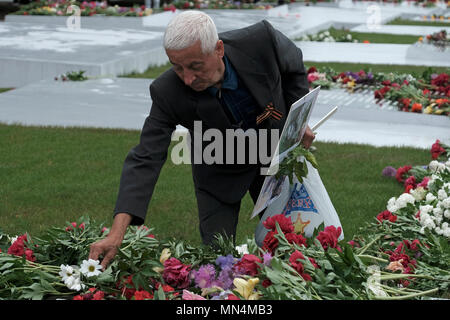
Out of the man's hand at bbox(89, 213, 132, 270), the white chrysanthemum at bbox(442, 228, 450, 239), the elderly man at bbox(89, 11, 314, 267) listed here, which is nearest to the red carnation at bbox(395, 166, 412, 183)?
the white chrysanthemum at bbox(442, 228, 450, 239)

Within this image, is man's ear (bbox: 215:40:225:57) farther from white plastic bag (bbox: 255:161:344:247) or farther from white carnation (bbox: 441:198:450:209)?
white carnation (bbox: 441:198:450:209)

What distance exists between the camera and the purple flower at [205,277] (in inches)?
116

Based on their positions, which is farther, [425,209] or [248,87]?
[425,209]

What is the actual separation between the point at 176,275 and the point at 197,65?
85cm

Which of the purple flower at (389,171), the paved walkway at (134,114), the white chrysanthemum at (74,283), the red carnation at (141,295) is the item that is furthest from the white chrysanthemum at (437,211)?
the paved walkway at (134,114)

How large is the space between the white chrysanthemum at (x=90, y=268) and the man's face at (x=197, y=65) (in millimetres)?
815

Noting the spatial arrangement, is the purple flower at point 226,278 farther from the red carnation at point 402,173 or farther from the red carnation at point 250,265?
the red carnation at point 402,173

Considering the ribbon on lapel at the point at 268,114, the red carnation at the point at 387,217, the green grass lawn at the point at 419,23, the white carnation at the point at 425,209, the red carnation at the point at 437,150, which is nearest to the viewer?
the ribbon on lapel at the point at 268,114

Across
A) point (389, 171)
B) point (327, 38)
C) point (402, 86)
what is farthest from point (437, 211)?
point (327, 38)

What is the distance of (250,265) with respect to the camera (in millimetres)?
2877

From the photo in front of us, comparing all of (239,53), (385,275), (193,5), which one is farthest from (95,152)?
(193,5)

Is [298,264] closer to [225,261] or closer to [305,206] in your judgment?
[225,261]

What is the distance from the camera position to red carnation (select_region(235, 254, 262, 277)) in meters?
2.88

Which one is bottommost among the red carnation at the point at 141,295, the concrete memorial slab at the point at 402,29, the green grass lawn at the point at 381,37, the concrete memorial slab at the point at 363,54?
the concrete memorial slab at the point at 402,29
